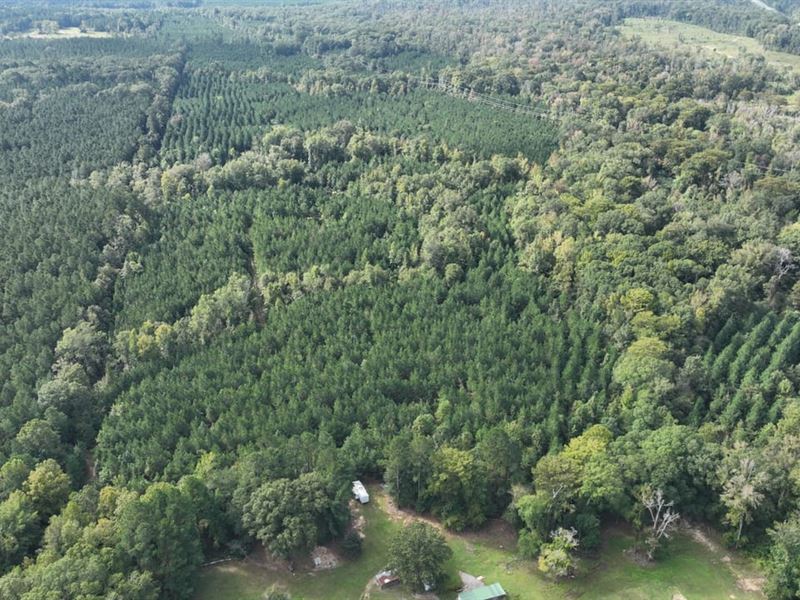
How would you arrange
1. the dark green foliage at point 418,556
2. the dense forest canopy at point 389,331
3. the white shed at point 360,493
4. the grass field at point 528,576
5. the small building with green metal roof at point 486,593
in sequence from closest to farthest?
Answer: the dark green foliage at point 418,556 < the small building with green metal roof at point 486,593 < the grass field at point 528,576 < the dense forest canopy at point 389,331 < the white shed at point 360,493

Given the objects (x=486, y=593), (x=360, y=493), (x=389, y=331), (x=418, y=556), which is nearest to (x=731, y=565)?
(x=486, y=593)

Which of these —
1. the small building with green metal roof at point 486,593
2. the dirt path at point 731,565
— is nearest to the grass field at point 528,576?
the dirt path at point 731,565

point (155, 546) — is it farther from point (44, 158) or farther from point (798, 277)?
point (44, 158)

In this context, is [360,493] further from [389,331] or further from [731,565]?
[731,565]

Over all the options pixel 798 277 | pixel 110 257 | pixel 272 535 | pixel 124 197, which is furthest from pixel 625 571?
pixel 124 197

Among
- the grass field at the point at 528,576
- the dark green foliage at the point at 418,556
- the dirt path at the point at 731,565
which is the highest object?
the dark green foliage at the point at 418,556

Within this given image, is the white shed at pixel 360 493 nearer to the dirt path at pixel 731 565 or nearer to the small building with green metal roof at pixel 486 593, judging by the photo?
the small building with green metal roof at pixel 486 593
